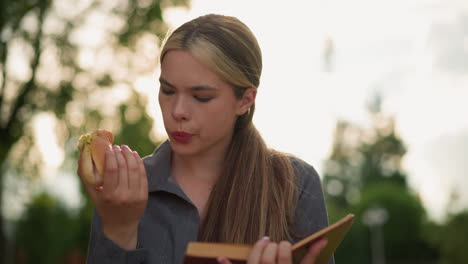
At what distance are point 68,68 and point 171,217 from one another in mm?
13388

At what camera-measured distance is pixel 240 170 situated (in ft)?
9.84

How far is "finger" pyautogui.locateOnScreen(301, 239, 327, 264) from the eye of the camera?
221cm

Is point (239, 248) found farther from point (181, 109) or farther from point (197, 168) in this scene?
point (197, 168)

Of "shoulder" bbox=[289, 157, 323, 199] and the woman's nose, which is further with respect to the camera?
"shoulder" bbox=[289, 157, 323, 199]

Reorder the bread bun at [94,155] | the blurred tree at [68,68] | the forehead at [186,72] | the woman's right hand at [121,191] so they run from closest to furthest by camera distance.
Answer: the woman's right hand at [121,191] < the bread bun at [94,155] < the forehead at [186,72] < the blurred tree at [68,68]

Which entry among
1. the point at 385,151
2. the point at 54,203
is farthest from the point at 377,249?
the point at 54,203

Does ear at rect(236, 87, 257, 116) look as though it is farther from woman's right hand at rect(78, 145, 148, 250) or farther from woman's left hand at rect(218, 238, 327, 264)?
woman's left hand at rect(218, 238, 327, 264)

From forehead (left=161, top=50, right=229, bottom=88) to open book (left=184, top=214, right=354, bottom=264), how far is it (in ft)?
2.62

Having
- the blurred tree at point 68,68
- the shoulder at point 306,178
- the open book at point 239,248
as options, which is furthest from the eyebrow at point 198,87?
the blurred tree at point 68,68

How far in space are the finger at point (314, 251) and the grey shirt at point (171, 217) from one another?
643 mm

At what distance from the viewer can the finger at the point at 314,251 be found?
7.23 feet

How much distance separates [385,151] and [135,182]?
5280 centimetres

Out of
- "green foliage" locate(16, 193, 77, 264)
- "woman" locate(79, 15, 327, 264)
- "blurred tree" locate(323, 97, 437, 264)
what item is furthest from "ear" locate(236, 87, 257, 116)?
"blurred tree" locate(323, 97, 437, 264)

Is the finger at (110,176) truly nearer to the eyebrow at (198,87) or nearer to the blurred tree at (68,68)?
the eyebrow at (198,87)
